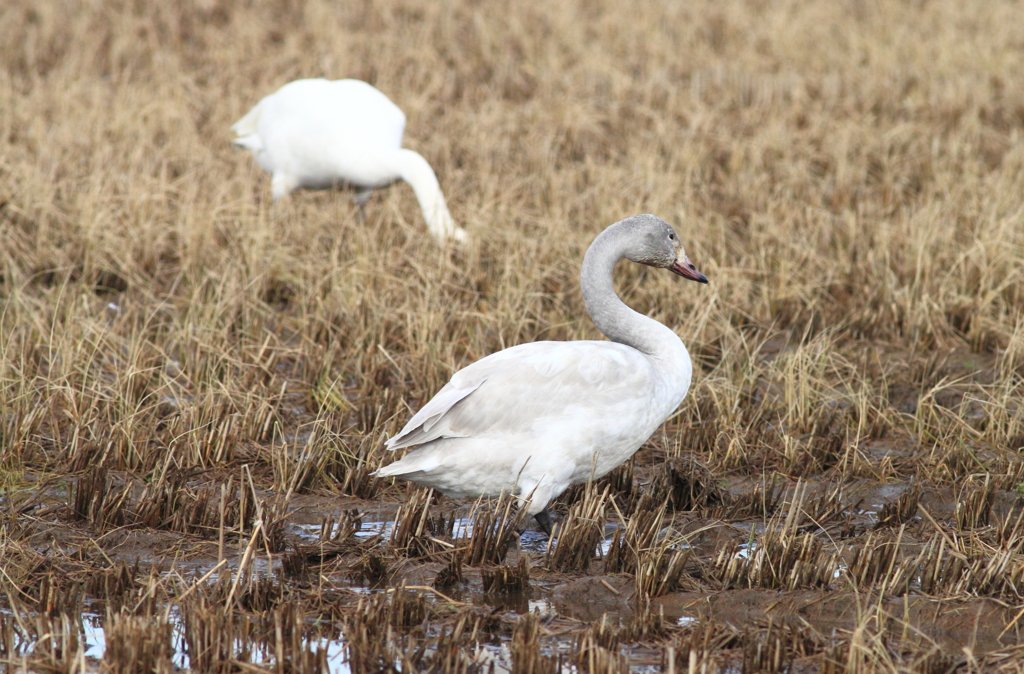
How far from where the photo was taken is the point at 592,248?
14.3 feet


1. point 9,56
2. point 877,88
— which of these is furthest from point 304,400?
point 9,56

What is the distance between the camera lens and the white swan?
24.0 ft

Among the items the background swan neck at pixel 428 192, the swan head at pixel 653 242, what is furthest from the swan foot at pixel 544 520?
the background swan neck at pixel 428 192

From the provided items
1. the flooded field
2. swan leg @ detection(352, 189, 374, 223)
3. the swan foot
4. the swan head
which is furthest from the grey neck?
swan leg @ detection(352, 189, 374, 223)

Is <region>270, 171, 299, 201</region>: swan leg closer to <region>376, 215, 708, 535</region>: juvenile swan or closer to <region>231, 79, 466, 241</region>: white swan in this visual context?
<region>231, 79, 466, 241</region>: white swan

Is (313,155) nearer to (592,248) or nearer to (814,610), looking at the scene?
(592,248)

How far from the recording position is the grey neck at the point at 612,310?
4301 mm

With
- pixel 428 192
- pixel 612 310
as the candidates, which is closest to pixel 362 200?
pixel 428 192

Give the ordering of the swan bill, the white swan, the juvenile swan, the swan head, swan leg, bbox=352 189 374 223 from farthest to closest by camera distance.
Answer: swan leg, bbox=352 189 374 223
the white swan
the swan bill
the swan head
the juvenile swan

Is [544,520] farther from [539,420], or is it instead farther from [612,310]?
[612,310]

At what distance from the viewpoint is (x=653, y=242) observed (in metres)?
4.45

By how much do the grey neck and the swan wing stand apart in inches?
7.2

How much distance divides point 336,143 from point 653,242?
3673mm

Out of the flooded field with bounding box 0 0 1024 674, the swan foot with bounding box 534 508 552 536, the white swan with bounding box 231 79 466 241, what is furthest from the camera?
the white swan with bounding box 231 79 466 241
